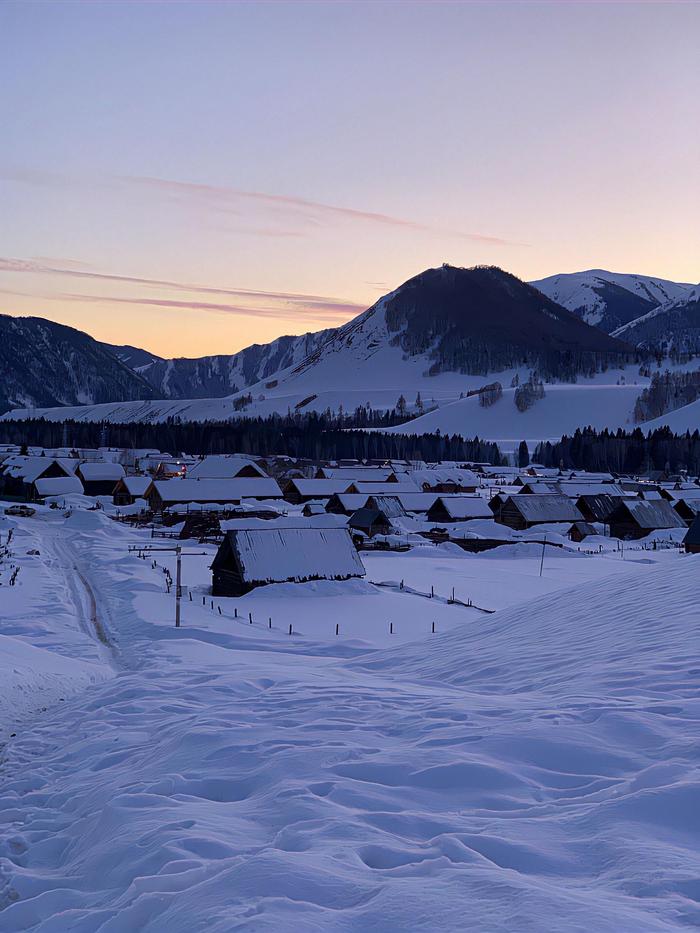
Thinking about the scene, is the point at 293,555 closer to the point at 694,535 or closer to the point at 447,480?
the point at 694,535

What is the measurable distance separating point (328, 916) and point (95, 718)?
8.55 metres

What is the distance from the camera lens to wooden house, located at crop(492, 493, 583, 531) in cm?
6481

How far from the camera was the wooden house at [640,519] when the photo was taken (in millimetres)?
62344

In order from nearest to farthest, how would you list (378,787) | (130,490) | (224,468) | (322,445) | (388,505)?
1. (378,787)
2. (388,505)
3. (130,490)
4. (224,468)
5. (322,445)

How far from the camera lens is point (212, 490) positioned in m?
78.7

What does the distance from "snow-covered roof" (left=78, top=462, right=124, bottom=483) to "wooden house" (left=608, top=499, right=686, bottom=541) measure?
63573 mm

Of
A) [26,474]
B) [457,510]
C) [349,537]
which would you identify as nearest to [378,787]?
[349,537]

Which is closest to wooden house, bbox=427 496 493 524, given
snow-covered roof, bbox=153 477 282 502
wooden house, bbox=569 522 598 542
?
wooden house, bbox=569 522 598 542

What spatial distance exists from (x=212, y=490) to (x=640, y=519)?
43072 millimetres

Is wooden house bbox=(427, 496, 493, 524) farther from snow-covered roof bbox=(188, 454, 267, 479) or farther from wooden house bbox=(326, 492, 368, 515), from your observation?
snow-covered roof bbox=(188, 454, 267, 479)

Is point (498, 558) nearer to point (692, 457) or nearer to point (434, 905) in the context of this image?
point (434, 905)

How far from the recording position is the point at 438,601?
109 feet

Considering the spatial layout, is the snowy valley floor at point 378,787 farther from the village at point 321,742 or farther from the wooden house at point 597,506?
the wooden house at point 597,506

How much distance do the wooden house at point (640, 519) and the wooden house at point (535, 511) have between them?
3.50 m
